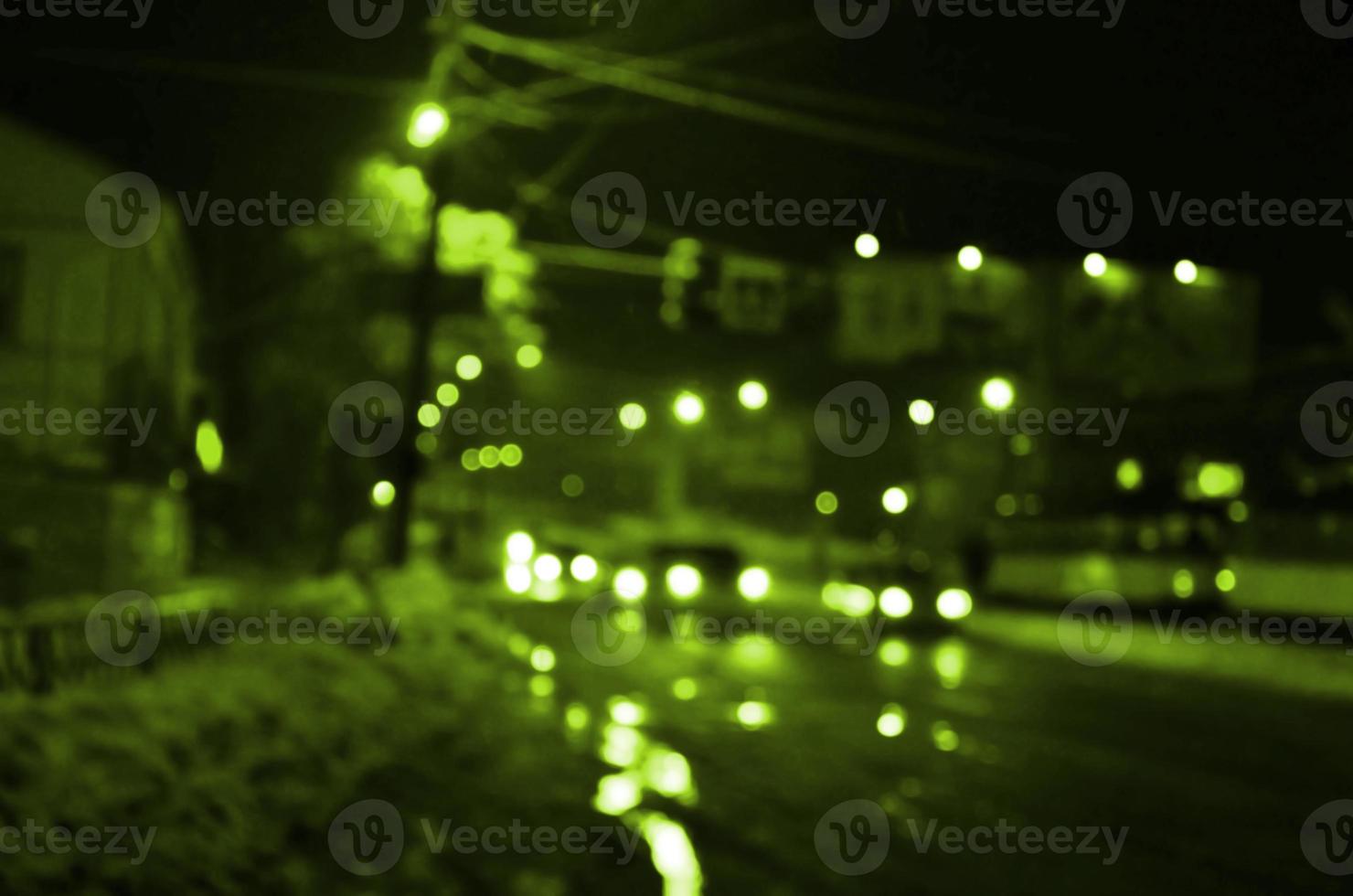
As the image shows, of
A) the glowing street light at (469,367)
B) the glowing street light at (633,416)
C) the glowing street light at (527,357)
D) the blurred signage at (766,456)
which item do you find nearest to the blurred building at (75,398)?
the glowing street light at (469,367)

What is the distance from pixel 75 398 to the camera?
25562 millimetres

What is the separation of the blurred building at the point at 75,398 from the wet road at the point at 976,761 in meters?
6.96

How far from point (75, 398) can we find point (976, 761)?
711 inches

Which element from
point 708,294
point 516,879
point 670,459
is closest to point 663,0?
point 708,294

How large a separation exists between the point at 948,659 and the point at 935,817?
440 inches

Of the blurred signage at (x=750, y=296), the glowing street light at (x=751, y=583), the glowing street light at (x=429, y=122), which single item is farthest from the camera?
the glowing street light at (x=751, y=583)

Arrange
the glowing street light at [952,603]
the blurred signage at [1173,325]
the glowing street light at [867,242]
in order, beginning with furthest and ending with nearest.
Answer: the blurred signage at [1173,325] → the glowing street light at [952,603] → the glowing street light at [867,242]

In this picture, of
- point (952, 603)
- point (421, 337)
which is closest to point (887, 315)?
point (952, 603)

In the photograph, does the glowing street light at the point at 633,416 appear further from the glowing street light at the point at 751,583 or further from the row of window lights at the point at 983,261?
the row of window lights at the point at 983,261

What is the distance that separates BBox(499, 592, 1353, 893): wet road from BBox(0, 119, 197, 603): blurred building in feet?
22.8

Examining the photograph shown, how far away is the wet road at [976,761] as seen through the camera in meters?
8.84

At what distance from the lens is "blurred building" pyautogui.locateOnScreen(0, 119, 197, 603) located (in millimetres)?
23109

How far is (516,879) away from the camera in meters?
8.07

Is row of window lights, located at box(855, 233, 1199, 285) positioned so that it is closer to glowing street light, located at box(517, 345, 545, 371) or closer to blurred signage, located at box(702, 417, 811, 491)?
glowing street light, located at box(517, 345, 545, 371)
